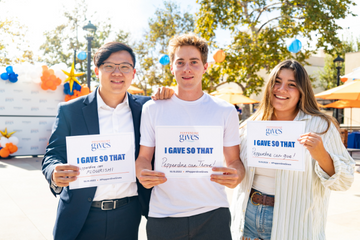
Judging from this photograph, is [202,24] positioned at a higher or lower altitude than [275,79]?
higher

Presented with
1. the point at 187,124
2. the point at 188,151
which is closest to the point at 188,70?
the point at 187,124

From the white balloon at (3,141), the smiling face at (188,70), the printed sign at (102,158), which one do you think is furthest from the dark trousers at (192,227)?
the white balloon at (3,141)

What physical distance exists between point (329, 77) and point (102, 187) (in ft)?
117

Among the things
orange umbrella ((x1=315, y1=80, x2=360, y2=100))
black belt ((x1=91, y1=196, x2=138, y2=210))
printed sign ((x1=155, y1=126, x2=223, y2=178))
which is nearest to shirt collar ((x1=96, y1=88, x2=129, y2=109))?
printed sign ((x1=155, y1=126, x2=223, y2=178))

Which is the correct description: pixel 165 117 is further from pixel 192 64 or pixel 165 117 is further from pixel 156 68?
pixel 156 68

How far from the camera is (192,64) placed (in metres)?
2.04

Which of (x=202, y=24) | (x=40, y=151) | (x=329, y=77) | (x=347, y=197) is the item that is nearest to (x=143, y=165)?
(x=347, y=197)

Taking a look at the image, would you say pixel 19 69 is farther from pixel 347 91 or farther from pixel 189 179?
pixel 347 91

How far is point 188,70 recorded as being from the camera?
200 centimetres

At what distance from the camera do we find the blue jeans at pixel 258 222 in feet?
6.75

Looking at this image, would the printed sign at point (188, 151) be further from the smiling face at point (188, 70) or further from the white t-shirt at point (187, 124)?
the smiling face at point (188, 70)

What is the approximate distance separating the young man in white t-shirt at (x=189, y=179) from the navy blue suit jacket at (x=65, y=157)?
264 mm

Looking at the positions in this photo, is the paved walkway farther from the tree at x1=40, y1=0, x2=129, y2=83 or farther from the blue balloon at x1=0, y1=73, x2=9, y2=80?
the tree at x1=40, y1=0, x2=129, y2=83

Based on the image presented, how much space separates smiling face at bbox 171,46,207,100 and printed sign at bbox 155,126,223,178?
335 millimetres
